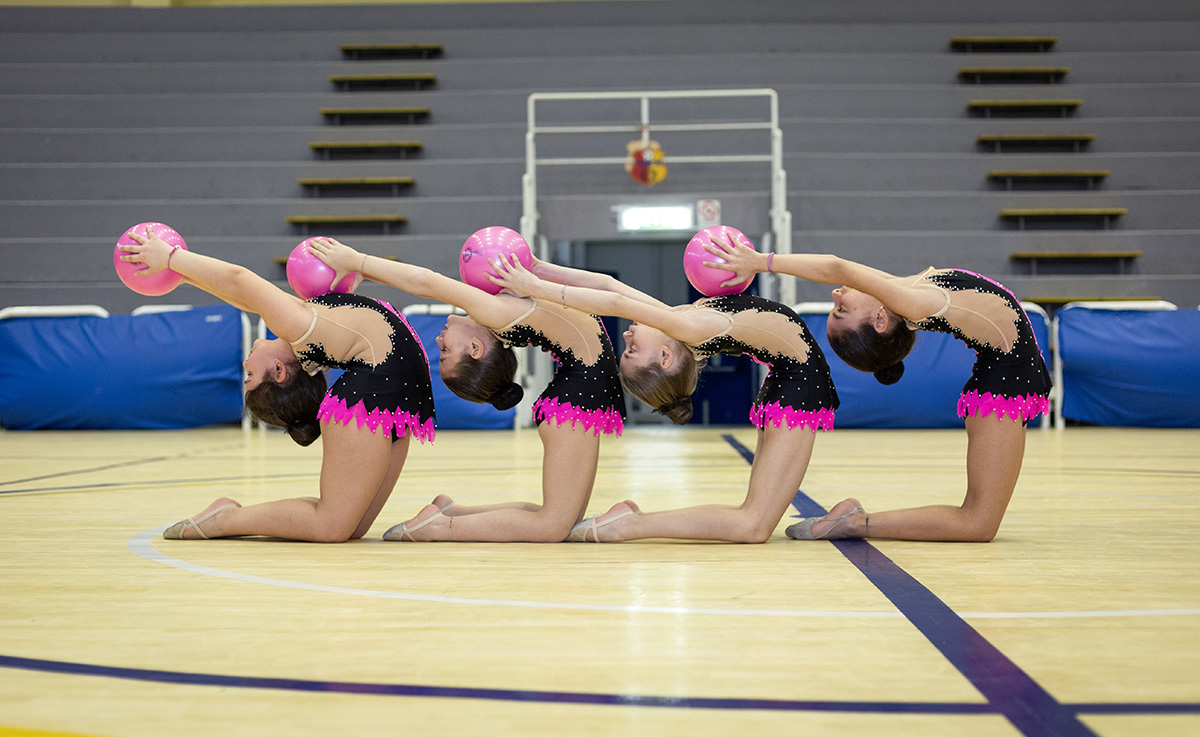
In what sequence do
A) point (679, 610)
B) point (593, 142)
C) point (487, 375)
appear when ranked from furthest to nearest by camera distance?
point (593, 142) < point (487, 375) < point (679, 610)

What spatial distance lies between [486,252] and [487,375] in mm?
293

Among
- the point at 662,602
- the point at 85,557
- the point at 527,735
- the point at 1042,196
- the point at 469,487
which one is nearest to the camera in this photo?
the point at 527,735

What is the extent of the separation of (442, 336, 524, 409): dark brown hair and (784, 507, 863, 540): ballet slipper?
732mm

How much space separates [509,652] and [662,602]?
1.27 feet

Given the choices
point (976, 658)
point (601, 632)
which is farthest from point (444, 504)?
point (976, 658)

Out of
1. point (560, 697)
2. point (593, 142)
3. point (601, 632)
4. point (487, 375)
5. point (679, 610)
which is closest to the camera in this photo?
point (560, 697)

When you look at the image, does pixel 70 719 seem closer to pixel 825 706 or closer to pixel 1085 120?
pixel 825 706

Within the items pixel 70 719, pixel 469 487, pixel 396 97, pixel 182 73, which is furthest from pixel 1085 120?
pixel 70 719

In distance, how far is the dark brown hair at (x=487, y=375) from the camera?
2381 mm

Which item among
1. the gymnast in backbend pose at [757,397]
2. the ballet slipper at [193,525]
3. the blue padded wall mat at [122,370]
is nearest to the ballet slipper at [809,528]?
the gymnast in backbend pose at [757,397]

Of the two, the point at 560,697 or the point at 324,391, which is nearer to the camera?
the point at 560,697

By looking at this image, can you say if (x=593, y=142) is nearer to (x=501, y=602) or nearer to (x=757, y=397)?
(x=757, y=397)

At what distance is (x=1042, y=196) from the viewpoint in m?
8.47

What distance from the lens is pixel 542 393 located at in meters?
2.34
